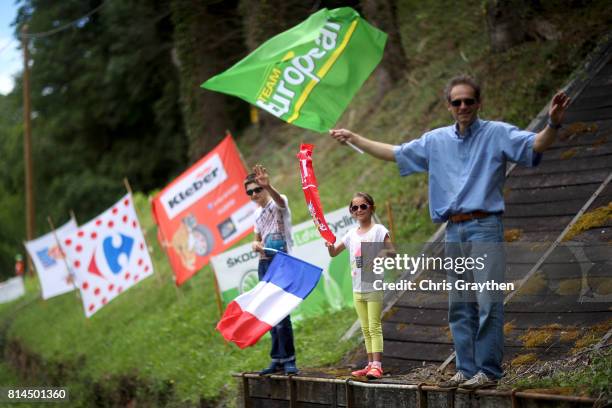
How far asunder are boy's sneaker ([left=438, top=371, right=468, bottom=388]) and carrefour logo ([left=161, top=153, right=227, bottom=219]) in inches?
375

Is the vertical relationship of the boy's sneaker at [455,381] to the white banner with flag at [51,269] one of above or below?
below

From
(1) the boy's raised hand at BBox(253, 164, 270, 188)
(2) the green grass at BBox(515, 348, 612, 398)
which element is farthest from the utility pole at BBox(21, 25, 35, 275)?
(2) the green grass at BBox(515, 348, 612, 398)

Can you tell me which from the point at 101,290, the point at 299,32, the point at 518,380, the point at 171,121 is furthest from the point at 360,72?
the point at 171,121

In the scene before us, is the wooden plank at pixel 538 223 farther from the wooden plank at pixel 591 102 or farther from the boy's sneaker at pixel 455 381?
the boy's sneaker at pixel 455 381

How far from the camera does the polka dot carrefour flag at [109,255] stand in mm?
18750

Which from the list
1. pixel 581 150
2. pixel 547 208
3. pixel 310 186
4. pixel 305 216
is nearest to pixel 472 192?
pixel 310 186

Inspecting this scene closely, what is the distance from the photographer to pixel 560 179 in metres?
11.4

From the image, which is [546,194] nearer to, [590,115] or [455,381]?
[590,115]

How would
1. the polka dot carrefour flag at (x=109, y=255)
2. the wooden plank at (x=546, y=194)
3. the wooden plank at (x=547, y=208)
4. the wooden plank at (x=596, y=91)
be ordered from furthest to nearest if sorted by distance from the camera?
the polka dot carrefour flag at (x=109, y=255)
the wooden plank at (x=596, y=91)
the wooden plank at (x=546, y=194)
the wooden plank at (x=547, y=208)

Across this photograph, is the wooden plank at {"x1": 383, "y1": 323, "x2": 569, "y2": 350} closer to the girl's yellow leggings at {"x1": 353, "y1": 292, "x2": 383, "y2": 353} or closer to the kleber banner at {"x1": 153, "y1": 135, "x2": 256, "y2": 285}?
the girl's yellow leggings at {"x1": 353, "y1": 292, "x2": 383, "y2": 353}

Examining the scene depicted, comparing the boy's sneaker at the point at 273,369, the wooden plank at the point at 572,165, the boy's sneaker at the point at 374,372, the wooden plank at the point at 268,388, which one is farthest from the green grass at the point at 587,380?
the wooden plank at the point at 572,165

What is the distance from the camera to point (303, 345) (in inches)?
489

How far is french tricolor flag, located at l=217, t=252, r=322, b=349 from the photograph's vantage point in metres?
9.10

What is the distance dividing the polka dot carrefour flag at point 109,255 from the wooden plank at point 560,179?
8421mm
